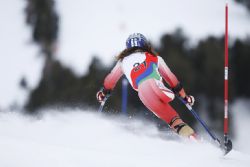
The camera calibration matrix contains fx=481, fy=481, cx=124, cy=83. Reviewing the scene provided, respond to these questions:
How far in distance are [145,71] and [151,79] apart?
0.13 m

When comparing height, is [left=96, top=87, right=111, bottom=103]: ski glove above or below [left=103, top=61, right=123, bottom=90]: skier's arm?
below

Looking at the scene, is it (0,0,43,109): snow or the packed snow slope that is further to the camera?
(0,0,43,109): snow

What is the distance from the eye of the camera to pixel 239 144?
2778 centimetres

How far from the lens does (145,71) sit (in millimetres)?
5477

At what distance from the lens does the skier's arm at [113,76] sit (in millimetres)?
5819

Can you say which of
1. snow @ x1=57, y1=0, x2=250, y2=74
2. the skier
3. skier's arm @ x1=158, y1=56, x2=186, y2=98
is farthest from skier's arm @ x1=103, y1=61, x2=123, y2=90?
snow @ x1=57, y1=0, x2=250, y2=74

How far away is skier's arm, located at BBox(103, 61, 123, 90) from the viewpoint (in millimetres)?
5819

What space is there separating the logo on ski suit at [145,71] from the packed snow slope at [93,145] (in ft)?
2.29

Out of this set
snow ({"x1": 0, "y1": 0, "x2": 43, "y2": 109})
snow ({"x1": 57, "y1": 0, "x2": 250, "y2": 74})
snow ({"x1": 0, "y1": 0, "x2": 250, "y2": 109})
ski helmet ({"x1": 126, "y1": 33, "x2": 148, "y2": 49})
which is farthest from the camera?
snow ({"x1": 0, "y1": 0, "x2": 43, "y2": 109})

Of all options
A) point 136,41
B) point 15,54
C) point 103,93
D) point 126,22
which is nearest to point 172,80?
point 136,41

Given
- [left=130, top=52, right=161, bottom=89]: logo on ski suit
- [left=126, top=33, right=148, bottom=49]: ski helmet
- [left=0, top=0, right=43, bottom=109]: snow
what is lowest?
[left=0, top=0, right=43, bottom=109]: snow

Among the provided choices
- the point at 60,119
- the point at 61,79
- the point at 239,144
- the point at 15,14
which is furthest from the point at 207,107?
the point at 15,14

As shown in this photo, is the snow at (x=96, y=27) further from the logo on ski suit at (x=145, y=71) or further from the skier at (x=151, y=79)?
the logo on ski suit at (x=145, y=71)

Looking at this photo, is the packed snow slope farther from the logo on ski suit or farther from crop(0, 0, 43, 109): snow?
crop(0, 0, 43, 109): snow
